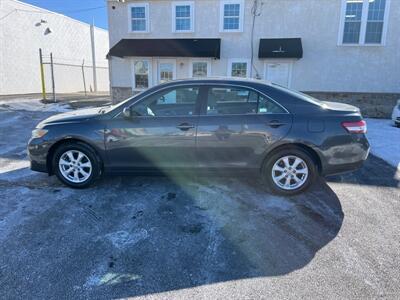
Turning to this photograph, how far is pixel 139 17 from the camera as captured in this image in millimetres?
14180

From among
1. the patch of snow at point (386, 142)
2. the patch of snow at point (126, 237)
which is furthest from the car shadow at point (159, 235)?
the patch of snow at point (386, 142)

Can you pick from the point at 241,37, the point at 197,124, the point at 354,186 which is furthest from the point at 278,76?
the point at 197,124

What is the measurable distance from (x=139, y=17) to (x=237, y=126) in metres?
12.6

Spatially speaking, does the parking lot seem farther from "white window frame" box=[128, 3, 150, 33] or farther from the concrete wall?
"white window frame" box=[128, 3, 150, 33]

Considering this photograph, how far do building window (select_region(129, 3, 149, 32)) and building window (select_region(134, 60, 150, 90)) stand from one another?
162 cm

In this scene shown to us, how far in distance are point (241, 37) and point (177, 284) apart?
12786mm

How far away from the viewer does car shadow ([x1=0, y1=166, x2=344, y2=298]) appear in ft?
8.04

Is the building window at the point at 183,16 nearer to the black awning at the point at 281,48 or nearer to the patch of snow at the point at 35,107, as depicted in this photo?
the black awning at the point at 281,48

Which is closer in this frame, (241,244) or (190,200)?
(241,244)

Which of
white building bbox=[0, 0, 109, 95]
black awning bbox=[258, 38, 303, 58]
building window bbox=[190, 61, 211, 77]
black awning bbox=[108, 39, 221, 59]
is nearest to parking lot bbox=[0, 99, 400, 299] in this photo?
black awning bbox=[258, 38, 303, 58]

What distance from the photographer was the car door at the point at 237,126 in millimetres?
3883

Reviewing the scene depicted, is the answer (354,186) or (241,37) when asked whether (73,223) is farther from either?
(241,37)

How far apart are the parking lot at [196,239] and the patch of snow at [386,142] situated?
5.65 ft

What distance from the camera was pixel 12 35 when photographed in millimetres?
20984
